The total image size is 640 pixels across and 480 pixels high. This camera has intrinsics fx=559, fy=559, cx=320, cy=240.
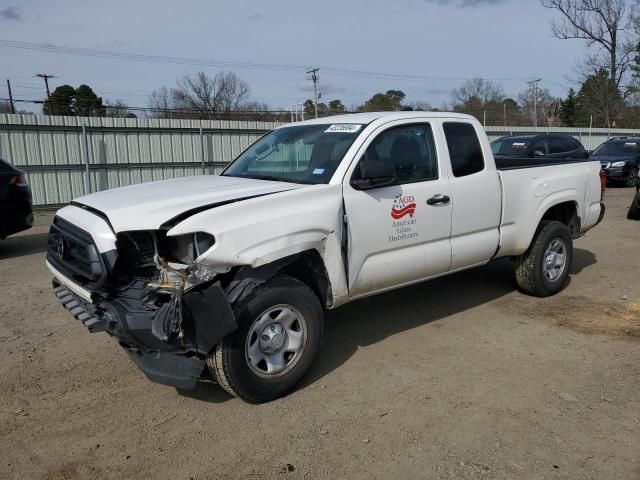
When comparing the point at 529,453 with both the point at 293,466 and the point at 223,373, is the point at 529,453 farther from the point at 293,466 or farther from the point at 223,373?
the point at 223,373

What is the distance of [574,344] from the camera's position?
191 inches

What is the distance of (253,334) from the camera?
145 inches

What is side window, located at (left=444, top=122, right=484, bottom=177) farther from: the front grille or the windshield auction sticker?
the front grille

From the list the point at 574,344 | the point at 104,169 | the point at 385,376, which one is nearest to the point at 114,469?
the point at 385,376

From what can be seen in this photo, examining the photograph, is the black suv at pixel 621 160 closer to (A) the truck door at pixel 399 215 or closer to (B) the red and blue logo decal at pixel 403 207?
(A) the truck door at pixel 399 215

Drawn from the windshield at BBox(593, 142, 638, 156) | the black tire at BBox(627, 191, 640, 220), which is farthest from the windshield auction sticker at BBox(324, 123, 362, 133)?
the windshield at BBox(593, 142, 638, 156)

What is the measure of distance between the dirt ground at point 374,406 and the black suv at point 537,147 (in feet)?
31.4

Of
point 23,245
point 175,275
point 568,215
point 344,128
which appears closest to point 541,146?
point 568,215

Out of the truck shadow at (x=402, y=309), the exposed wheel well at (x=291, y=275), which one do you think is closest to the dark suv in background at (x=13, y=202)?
the truck shadow at (x=402, y=309)

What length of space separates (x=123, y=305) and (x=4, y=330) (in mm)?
2460

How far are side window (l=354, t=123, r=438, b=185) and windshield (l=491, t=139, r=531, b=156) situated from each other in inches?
414

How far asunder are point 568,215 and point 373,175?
3.46m

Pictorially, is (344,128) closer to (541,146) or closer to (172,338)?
(172,338)

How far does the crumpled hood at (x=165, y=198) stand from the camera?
3547 mm
